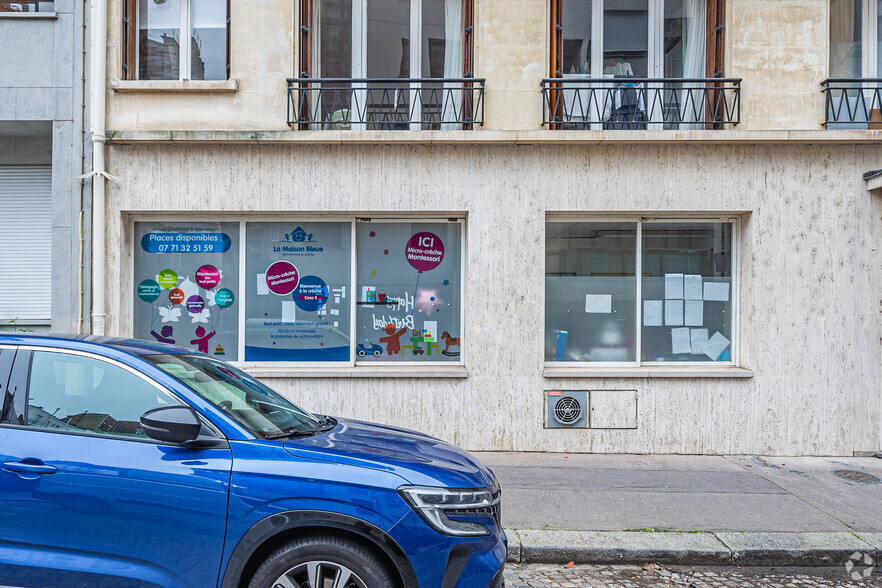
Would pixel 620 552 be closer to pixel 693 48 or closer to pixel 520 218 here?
pixel 520 218

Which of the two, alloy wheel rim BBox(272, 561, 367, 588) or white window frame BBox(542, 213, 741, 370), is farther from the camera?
white window frame BBox(542, 213, 741, 370)

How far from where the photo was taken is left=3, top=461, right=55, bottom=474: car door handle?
332 cm

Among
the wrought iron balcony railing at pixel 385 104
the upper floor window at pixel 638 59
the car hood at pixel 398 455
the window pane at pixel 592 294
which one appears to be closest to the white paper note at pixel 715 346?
the window pane at pixel 592 294

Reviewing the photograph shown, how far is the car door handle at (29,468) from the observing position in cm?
332

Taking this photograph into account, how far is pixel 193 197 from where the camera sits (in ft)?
26.9

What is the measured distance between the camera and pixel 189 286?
8.52 metres

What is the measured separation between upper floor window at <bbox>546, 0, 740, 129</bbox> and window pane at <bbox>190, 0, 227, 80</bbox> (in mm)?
4294

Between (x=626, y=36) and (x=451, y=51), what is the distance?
90.8 inches

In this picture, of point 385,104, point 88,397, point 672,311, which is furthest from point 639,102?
point 88,397

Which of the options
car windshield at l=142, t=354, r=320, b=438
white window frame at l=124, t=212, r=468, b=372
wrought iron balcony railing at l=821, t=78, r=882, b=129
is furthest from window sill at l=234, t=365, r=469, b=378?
wrought iron balcony railing at l=821, t=78, r=882, b=129

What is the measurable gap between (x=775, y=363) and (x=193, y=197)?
24.8 ft

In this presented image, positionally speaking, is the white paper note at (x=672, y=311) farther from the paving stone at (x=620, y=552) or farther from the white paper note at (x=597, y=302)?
the paving stone at (x=620, y=552)

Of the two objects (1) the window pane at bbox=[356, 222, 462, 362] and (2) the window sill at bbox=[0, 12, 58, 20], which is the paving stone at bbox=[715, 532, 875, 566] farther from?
(2) the window sill at bbox=[0, 12, 58, 20]

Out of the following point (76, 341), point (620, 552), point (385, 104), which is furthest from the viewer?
point (385, 104)
